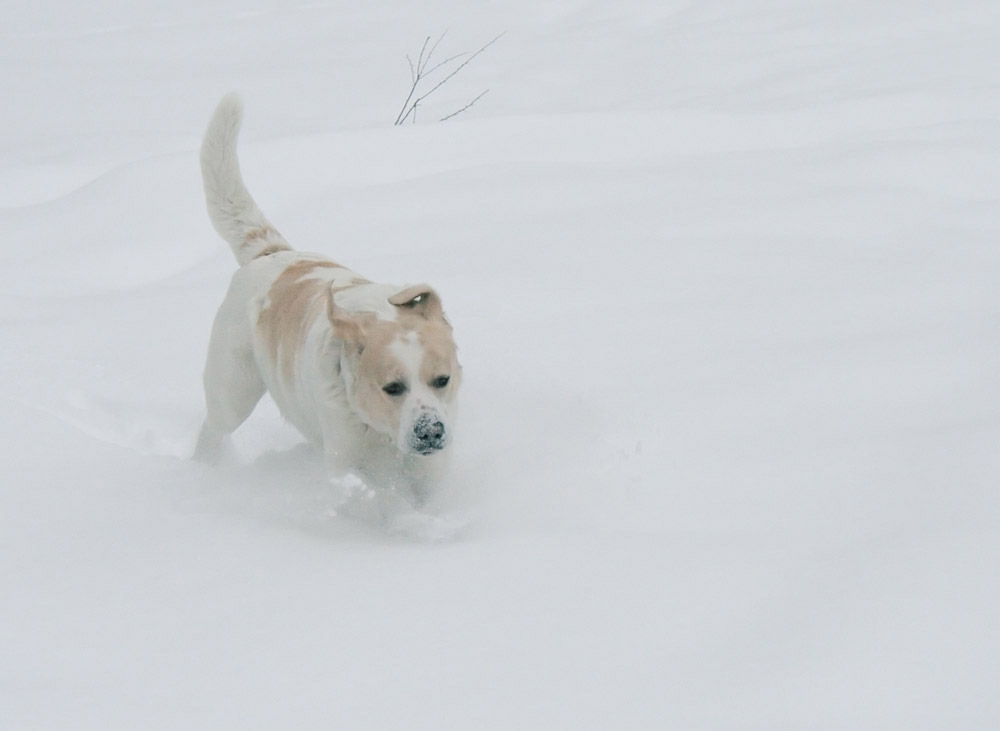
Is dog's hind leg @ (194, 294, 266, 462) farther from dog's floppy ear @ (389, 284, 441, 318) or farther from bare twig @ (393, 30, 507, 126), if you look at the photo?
bare twig @ (393, 30, 507, 126)

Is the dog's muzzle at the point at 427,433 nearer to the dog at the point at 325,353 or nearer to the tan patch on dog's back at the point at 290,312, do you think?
the dog at the point at 325,353

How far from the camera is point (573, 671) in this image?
86.4 inches

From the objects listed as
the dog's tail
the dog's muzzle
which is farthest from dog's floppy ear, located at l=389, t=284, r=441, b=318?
the dog's tail

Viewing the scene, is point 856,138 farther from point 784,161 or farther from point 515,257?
point 515,257

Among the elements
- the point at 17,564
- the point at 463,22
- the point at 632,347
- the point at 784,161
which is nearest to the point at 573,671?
the point at 17,564

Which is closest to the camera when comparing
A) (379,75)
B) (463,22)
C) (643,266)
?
(643,266)

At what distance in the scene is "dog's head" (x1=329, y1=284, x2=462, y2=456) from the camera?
3.11 meters

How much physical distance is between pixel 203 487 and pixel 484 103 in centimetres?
846

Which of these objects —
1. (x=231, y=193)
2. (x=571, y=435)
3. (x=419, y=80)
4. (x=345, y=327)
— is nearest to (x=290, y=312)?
(x=345, y=327)

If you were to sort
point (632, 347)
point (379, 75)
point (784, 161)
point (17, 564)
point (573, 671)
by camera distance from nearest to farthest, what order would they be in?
point (573, 671) < point (17, 564) < point (632, 347) < point (784, 161) < point (379, 75)

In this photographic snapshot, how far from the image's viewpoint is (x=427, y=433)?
3.07m

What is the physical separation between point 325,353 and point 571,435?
88 centimetres

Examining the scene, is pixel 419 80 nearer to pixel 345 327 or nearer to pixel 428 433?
pixel 345 327

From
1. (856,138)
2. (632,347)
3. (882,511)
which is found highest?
(882,511)
